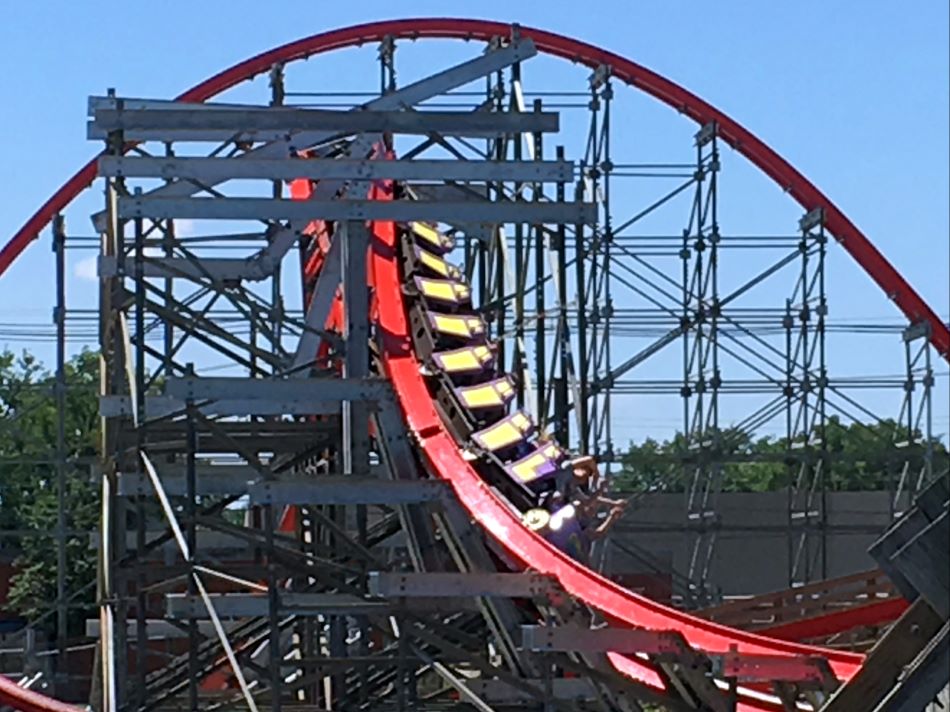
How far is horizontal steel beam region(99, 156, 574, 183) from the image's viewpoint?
10.1m

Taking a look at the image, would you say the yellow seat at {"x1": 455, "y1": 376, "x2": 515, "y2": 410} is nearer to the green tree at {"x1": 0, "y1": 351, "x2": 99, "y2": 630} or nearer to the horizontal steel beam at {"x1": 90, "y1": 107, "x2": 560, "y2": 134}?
the horizontal steel beam at {"x1": 90, "y1": 107, "x2": 560, "y2": 134}

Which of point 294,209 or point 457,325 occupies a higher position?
point 294,209

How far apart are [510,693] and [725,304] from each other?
310 inches

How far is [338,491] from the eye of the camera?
32.0 feet

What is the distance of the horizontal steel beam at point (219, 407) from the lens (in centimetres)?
1026

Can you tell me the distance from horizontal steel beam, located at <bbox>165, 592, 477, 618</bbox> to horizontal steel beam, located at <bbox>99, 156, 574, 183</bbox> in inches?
71.6

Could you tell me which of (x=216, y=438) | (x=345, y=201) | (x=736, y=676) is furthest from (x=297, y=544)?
(x=736, y=676)

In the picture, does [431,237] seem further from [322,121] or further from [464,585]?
[464,585]

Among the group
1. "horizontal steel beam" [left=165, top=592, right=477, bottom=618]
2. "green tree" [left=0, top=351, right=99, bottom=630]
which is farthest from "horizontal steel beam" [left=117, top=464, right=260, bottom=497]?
"green tree" [left=0, top=351, right=99, bottom=630]

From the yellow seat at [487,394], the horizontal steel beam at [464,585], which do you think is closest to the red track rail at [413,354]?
the horizontal steel beam at [464,585]

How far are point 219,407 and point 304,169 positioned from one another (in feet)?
3.95

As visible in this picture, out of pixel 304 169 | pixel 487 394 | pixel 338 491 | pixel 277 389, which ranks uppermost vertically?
pixel 304 169

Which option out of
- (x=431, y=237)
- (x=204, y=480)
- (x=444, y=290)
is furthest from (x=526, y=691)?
(x=431, y=237)

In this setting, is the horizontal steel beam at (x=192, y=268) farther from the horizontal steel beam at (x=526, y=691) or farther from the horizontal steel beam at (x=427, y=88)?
the horizontal steel beam at (x=526, y=691)
